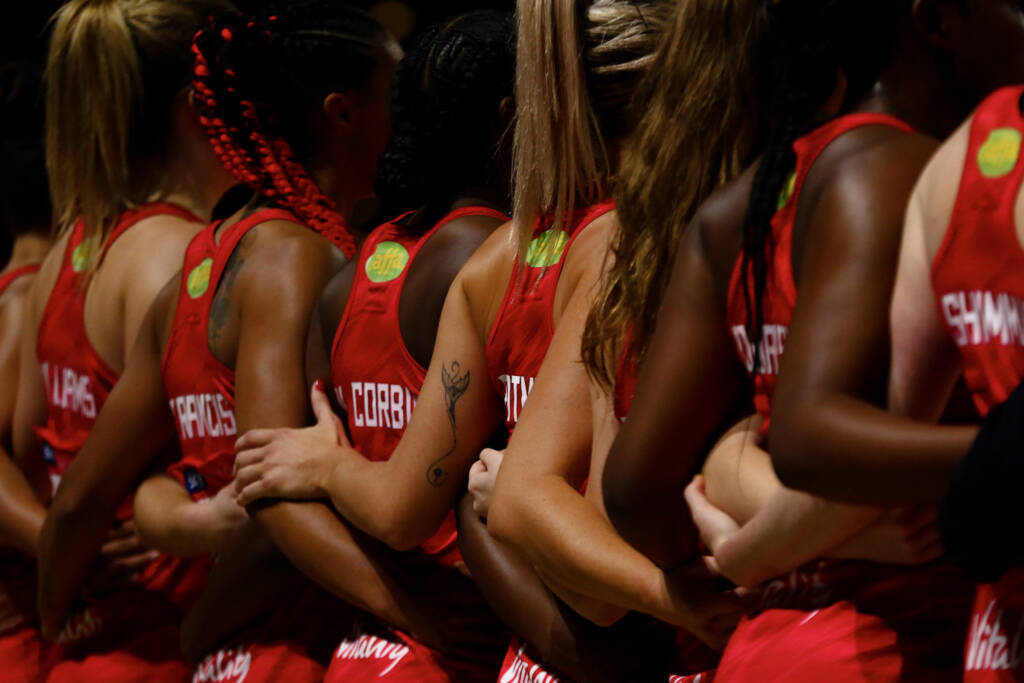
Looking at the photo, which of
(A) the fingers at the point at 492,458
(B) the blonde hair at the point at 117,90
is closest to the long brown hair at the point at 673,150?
(A) the fingers at the point at 492,458

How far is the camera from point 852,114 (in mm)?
1345

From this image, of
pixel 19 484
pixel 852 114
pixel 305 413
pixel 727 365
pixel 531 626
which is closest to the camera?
pixel 852 114

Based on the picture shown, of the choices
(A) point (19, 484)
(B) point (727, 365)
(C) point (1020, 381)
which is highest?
(C) point (1020, 381)

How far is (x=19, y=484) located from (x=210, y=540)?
837 millimetres

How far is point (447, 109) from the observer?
7.36 ft

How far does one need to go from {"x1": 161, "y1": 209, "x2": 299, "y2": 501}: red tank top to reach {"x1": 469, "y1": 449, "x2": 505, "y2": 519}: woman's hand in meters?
0.72

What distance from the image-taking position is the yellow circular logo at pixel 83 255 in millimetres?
3053

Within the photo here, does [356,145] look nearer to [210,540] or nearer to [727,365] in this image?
[210,540]

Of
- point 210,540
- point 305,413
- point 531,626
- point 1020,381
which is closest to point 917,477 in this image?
point 1020,381

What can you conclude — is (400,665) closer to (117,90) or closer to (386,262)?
(386,262)

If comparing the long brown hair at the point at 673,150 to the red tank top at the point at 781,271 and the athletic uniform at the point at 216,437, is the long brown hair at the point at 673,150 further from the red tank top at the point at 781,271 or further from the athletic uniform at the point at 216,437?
the athletic uniform at the point at 216,437

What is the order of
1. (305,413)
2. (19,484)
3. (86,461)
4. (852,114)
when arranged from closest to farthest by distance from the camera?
(852,114), (305,413), (86,461), (19,484)

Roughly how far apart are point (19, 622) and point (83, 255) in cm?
92

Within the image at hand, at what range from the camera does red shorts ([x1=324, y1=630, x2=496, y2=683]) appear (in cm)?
220
